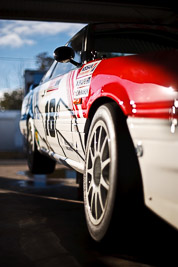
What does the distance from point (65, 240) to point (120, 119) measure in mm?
887

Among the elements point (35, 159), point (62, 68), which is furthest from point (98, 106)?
point (35, 159)

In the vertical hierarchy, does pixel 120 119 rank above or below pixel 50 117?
below

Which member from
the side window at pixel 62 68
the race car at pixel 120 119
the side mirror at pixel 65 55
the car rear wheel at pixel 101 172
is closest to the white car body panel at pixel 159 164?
the race car at pixel 120 119

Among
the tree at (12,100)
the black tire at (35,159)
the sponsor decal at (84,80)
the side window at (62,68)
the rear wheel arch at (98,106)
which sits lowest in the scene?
the black tire at (35,159)

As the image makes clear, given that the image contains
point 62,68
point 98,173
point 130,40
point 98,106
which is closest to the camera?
point 98,173

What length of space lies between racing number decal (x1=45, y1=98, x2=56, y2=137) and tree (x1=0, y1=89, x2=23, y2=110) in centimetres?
2830

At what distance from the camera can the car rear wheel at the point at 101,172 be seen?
1.96 metres

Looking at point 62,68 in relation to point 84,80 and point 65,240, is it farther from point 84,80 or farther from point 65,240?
point 65,240

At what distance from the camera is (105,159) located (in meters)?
2.19

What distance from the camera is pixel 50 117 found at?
145 inches

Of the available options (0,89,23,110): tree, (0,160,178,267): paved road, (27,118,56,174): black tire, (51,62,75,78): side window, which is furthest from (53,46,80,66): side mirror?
(0,89,23,110): tree

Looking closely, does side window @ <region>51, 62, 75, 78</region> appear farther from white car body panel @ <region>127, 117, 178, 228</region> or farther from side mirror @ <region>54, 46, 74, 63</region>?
white car body panel @ <region>127, 117, 178, 228</region>

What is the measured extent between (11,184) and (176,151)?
3516 mm

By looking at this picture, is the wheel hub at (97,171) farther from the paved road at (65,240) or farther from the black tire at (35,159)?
the black tire at (35,159)
